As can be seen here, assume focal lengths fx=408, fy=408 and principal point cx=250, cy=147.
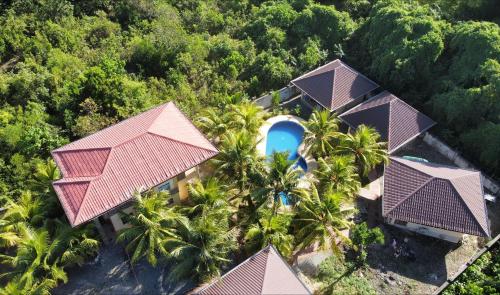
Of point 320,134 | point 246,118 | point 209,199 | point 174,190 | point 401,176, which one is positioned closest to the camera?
point 209,199

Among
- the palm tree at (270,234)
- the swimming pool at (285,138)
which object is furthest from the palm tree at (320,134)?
the palm tree at (270,234)

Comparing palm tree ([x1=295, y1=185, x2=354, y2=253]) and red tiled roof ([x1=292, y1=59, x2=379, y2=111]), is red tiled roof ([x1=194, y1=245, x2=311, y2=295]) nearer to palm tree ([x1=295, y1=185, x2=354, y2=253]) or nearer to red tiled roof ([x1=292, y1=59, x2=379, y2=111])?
palm tree ([x1=295, y1=185, x2=354, y2=253])

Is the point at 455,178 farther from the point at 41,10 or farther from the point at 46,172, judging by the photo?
the point at 41,10

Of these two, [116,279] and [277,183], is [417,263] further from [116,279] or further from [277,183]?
[116,279]

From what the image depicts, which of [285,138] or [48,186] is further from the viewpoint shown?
[285,138]

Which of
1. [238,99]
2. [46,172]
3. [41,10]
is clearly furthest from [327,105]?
[41,10]

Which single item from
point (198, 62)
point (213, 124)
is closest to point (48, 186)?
point (213, 124)

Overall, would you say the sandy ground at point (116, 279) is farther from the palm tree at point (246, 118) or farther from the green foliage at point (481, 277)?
the green foliage at point (481, 277)

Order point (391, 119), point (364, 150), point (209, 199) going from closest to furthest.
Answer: point (209, 199) < point (364, 150) < point (391, 119)
